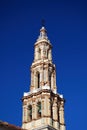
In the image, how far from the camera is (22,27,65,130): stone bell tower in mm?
55375

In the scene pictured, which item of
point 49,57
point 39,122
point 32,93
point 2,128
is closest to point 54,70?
point 49,57

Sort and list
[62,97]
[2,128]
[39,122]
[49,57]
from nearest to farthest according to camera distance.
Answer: [2,128], [39,122], [62,97], [49,57]

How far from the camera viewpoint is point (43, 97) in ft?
186

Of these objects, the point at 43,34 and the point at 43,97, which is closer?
the point at 43,97

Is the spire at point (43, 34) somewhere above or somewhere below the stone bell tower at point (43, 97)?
above

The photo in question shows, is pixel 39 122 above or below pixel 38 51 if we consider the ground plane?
below

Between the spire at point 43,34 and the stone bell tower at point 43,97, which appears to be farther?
the spire at point 43,34

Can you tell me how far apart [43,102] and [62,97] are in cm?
478

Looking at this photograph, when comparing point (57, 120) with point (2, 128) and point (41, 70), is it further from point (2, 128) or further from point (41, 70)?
point (2, 128)

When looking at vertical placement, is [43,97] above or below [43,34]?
below

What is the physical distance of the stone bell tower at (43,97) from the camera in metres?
55.4

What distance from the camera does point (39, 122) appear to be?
55.0 meters

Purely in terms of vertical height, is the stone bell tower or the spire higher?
the spire

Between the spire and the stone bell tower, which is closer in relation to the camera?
the stone bell tower
